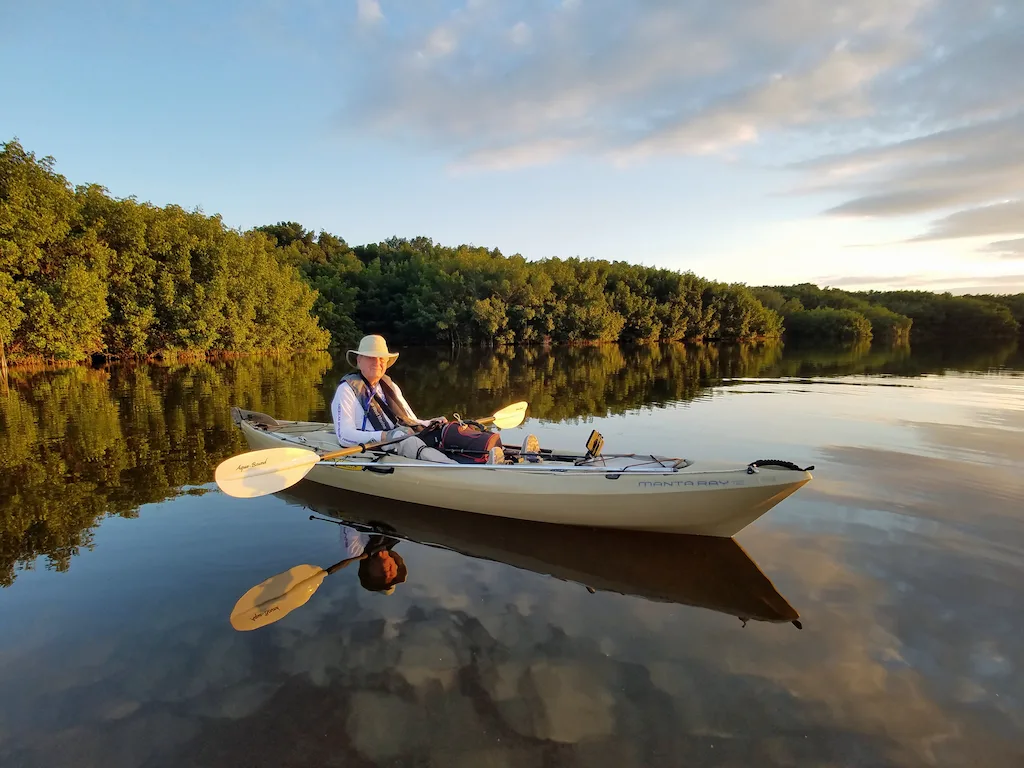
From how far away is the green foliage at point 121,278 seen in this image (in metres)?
22.1

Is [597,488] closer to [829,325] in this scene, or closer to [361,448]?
[361,448]

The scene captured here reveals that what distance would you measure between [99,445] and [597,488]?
887 cm

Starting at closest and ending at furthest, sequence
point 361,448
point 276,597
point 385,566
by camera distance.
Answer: point 276,597 < point 385,566 < point 361,448

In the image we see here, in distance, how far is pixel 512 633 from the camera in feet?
12.9

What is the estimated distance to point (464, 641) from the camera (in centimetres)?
384

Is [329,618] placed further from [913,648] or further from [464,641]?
[913,648]

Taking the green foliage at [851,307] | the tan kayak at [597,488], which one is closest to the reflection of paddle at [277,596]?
the tan kayak at [597,488]

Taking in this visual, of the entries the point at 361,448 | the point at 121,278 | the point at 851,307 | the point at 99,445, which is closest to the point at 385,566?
the point at 361,448

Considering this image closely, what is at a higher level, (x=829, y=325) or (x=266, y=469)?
(x=829, y=325)

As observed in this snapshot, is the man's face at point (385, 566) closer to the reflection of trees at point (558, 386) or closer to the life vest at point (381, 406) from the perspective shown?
the life vest at point (381, 406)

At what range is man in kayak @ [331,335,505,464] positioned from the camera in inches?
255

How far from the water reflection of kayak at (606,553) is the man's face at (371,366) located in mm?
1538

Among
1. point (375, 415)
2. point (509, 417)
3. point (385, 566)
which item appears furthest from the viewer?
point (509, 417)

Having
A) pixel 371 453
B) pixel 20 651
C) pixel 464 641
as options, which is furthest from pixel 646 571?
pixel 20 651
